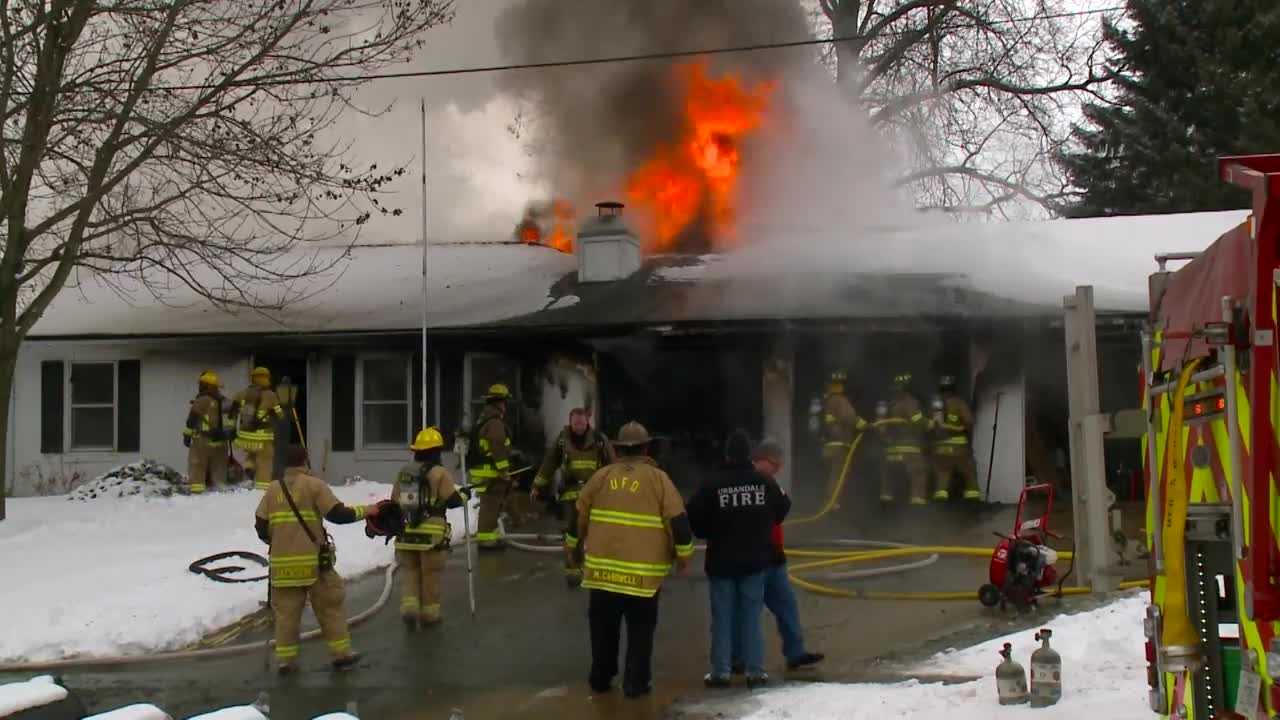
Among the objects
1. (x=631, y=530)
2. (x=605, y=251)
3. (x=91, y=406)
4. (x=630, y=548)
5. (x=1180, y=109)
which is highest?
(x=1180, y=109)

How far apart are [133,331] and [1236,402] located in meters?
17.6

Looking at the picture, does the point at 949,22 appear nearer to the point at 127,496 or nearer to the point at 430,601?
the point at 127,496

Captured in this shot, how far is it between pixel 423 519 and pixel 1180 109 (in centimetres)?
2324

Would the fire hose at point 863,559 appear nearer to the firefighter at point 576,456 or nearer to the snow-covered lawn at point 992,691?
the snow-covered lawn at point 992,691

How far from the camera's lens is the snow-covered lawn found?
609 cm

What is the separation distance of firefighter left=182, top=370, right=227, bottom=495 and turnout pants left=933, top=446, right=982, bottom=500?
31.2 ft

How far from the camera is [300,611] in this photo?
26.7 ft

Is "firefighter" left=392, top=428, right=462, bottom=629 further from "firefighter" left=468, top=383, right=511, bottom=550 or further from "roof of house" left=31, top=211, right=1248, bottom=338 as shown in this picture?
"roof of house" left=31, top=211, right=1248, bottom=338

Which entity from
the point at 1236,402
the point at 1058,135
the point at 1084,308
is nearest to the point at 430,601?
the point at 1084,308

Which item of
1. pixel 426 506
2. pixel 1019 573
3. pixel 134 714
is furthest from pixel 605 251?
pixel 134 714

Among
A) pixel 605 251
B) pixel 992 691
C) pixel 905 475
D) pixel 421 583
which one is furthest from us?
pixel 605 251

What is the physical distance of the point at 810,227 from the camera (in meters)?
24.2

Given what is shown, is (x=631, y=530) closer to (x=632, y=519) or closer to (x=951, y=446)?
(x=632, y=519)

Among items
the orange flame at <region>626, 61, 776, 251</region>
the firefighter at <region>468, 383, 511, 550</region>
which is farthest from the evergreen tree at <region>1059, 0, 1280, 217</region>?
the firefighter at <region>468, 383, 511, 550</region>
